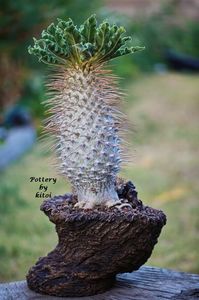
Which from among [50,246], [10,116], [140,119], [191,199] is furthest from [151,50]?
[50,246]

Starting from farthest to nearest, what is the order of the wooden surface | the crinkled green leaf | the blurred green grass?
the blurred green grass, the wooden surface, the crinkled green leaf

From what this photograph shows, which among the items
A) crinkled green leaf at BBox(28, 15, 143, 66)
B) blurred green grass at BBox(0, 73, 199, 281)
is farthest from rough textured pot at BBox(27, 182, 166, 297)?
crinkled green leaf at BBox(28, 15, 143, 66)

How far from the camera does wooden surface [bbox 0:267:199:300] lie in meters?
1.76

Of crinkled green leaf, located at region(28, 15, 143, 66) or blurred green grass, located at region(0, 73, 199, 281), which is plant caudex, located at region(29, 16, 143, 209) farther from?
blurred green grass, located at region(0, 73, 199, 281)

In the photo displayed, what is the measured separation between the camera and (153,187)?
5.46m

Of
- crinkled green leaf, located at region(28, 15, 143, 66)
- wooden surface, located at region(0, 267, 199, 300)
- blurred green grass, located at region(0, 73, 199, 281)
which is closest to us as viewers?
crinkled green leaf, located at region(28, 15, 143, 66)

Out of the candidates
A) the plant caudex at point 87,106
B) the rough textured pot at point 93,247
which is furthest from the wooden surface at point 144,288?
the plant caudex at point 87,106

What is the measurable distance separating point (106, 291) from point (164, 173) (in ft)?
13.7

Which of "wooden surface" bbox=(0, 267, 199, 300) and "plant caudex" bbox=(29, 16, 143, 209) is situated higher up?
"plant caudex" bbox=(29, 16, 143, 209)

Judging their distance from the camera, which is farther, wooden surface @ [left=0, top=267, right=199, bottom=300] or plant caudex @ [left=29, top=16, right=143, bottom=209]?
wooden surface @ [left=0, top=267, right=199, bottom=300]

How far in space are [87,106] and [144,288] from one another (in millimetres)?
490

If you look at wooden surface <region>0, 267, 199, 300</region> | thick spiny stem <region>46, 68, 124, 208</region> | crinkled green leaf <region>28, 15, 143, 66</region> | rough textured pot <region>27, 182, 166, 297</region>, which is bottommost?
wooden surface <region>0, 267, 199, 300</region>

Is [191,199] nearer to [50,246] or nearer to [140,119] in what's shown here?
[50,246]

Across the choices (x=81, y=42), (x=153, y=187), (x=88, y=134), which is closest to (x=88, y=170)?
(x=88, y=134)
